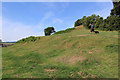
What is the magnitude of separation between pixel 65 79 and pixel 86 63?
3672 mm

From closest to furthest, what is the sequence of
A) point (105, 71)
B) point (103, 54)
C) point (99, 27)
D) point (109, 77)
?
point (109, 77) < point (105, 71) < point (103, 54) < point (99, 27)

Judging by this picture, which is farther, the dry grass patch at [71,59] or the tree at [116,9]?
the tree at [116,9]

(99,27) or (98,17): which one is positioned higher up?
(98,17)

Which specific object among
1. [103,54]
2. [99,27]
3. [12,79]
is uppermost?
[99,27]

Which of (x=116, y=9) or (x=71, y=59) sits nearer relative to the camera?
(x=71, y=59)

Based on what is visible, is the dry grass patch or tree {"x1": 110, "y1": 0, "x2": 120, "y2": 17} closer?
the dry grass patch

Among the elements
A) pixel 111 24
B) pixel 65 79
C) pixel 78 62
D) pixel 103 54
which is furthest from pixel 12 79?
pixel 111 24

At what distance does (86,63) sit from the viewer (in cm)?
968

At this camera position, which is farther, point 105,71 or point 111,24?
point 111,24

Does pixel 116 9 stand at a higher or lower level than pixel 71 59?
higher

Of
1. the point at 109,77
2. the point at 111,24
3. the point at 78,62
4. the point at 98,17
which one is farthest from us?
the point at 98,17

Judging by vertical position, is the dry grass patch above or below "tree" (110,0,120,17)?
below

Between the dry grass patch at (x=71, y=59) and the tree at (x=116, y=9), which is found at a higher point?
the tree at (x=116, y=9)

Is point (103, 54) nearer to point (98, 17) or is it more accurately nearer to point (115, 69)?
point (115, 69)
